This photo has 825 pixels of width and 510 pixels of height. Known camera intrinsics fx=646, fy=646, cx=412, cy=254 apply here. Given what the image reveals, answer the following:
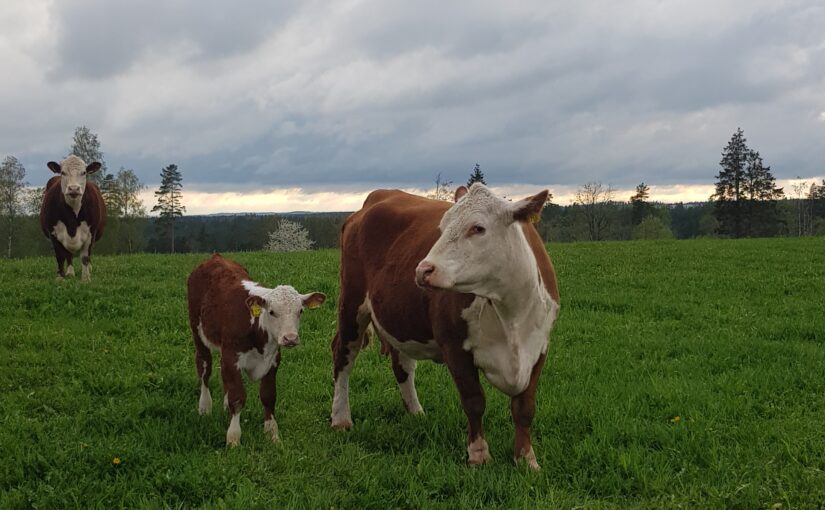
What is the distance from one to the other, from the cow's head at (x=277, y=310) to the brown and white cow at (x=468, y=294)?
844 millimetres

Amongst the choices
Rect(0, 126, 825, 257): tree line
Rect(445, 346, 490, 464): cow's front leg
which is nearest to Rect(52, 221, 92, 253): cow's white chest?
Rect(445, 346, 490, 464): cow's front leg

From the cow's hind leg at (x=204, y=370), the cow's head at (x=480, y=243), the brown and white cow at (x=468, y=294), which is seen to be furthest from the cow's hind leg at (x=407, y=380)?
the cow's head at (x=480, y=243)

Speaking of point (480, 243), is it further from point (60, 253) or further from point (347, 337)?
point (60, 253)

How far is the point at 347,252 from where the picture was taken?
7.32 metres

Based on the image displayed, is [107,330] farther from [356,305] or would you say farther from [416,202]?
[416,202]

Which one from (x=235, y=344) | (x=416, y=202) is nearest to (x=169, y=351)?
(x=235, y=344)

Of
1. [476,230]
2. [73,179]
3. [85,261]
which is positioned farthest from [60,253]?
[476,230]

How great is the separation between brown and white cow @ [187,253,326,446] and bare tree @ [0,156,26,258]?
213ft

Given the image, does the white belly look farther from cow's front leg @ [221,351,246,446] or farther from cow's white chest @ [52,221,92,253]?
cow's white chest @ [52,221,92,253]

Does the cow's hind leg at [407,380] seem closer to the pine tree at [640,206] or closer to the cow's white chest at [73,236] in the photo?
the cow's white chest at [73,236]

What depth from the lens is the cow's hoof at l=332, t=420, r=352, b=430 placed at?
6771 millimetres

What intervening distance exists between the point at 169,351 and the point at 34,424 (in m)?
3.09

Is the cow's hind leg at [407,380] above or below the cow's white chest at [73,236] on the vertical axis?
below

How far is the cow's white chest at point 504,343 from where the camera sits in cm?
525
